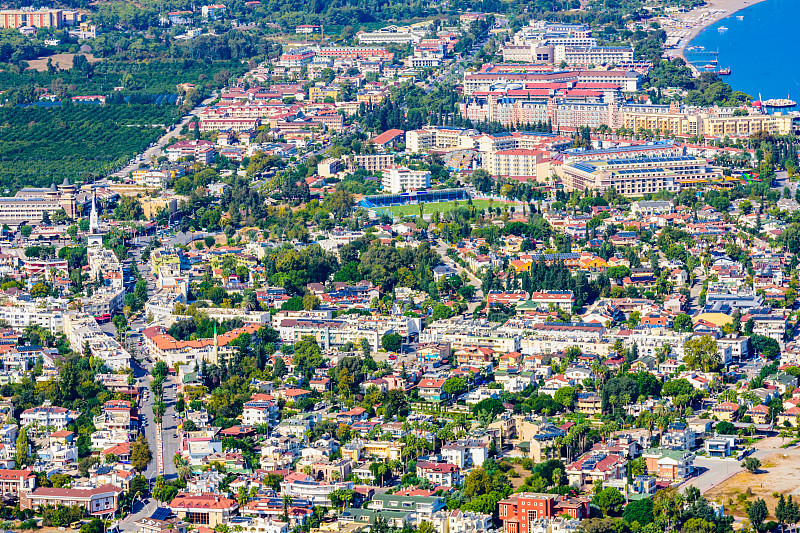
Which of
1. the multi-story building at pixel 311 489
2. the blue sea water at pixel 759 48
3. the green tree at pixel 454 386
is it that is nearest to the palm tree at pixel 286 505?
the multi-story building at pixel 311 489

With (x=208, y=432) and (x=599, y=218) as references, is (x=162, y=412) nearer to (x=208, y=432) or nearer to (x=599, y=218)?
(x=208, y=432)

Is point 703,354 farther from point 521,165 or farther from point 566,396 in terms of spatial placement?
point 521,165

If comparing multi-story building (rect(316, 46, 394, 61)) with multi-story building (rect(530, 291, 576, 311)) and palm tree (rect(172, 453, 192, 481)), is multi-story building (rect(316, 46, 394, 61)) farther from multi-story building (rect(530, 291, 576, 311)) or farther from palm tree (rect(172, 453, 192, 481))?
palm tree (rect(172, 453, 192, 481))

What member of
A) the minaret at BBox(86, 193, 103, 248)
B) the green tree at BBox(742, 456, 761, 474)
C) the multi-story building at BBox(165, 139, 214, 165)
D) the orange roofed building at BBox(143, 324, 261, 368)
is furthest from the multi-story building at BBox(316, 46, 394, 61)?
the green tree at BBox(742, 456, 761, 474)

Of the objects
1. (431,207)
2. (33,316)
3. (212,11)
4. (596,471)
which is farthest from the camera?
(212,11)

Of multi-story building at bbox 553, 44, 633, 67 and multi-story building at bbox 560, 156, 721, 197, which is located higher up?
multi-story building at bbox 553, 44, 633, 67

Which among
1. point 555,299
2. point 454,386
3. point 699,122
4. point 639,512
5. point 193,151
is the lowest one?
point 639,512

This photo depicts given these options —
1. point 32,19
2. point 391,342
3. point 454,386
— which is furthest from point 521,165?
point 32,19
